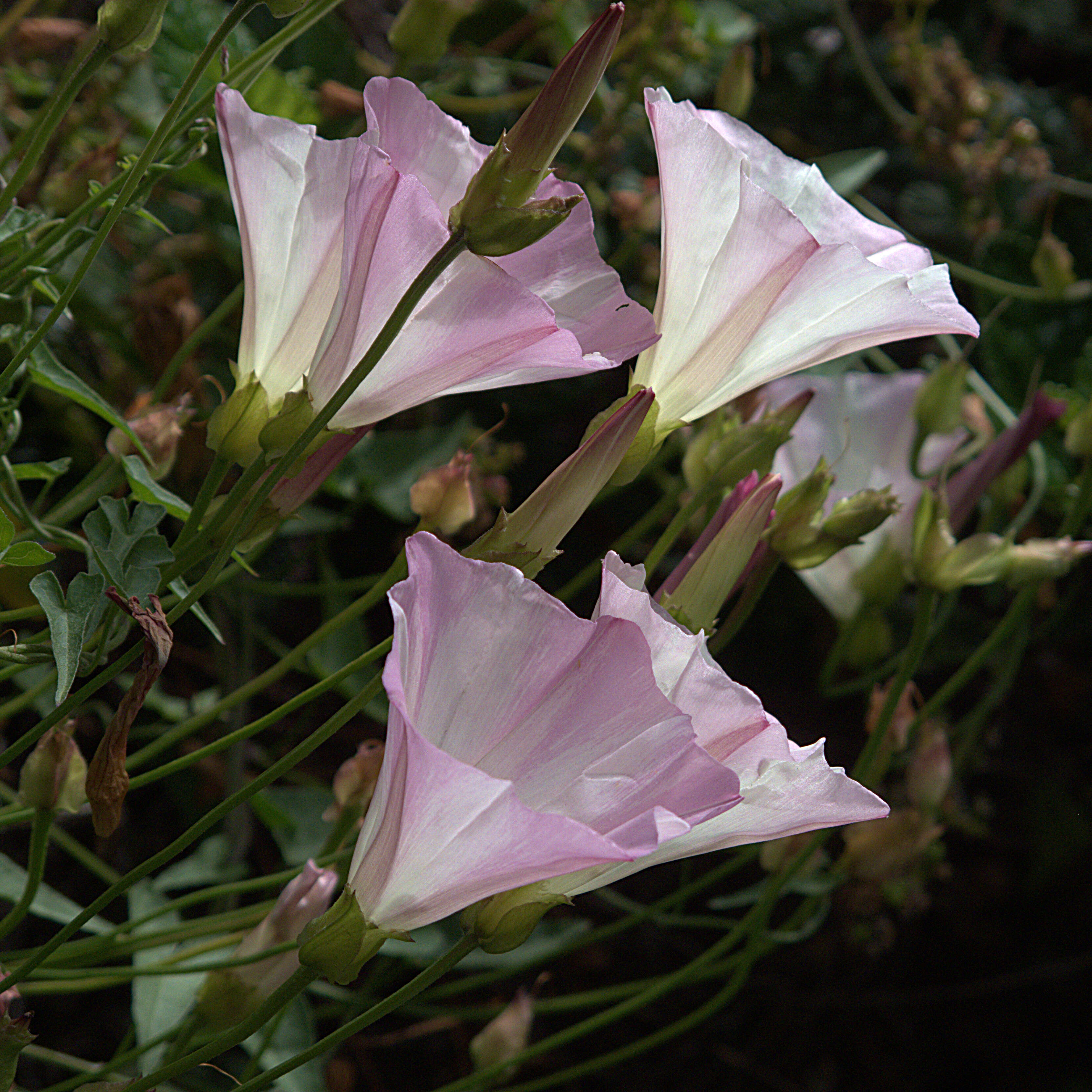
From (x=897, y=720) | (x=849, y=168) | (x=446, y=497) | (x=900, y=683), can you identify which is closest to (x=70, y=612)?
(x=446, y=497)

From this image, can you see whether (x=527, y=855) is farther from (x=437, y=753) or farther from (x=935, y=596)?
(x=935, y=596)

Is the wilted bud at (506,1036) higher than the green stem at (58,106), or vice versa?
the green stem at (58,106)

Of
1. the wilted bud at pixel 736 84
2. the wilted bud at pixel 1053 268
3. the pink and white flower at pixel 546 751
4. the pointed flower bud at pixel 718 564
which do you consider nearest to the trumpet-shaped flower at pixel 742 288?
the pointed flower bud at pixel 718 564

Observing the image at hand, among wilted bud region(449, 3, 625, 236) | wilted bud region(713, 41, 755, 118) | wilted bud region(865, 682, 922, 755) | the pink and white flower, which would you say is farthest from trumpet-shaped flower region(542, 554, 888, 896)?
wilted bud region(713, 41, 755, 118)

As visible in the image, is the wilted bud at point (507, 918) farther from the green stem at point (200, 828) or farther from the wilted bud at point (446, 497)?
the wilted bud at point (446, 497)

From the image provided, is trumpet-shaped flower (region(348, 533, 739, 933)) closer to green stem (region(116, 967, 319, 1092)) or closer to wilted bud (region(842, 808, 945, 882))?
green stem (region(116, 967, 319, 1092))

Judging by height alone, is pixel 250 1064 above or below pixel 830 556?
below

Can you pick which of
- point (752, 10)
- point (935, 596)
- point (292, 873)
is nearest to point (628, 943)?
point (935, 596)
